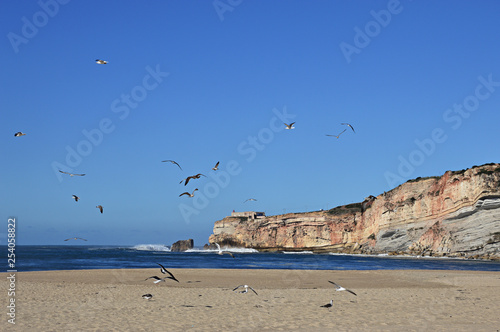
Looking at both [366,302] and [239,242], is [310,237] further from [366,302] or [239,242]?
[366,302]

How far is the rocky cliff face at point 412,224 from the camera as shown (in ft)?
249

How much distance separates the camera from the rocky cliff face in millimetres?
75938

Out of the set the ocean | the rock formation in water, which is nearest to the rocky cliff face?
the ocean

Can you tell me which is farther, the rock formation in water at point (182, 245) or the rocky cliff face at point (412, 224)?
the rock formation in water at point (182, 245)

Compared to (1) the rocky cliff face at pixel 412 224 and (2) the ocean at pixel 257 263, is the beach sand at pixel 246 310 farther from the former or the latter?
(1) the rocky cliff face at pixel 412 224

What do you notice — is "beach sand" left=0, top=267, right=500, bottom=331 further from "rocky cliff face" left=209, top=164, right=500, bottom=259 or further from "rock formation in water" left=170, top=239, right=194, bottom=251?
"rock formation in water" left=170, top=239, right=194, bottom=251

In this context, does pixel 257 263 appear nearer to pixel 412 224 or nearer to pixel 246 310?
pixel 412 224

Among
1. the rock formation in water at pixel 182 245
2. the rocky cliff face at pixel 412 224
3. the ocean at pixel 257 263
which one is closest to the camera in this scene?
the ocean at pixel 257 263

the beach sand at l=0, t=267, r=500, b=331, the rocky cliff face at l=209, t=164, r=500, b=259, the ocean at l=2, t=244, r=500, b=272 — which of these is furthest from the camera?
the rocky cliff face at l=209, t=164, r=500, b=259

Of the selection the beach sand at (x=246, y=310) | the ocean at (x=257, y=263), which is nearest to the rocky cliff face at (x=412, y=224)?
the ocean at (x=257, y=263)

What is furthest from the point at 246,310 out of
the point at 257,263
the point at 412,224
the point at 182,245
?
the point at 182,245

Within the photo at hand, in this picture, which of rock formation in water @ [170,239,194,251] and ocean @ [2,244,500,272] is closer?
ocean @ [2,244,500,272]

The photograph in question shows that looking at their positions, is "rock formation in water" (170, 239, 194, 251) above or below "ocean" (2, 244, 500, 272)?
above

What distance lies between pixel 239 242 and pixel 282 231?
20668 mm
